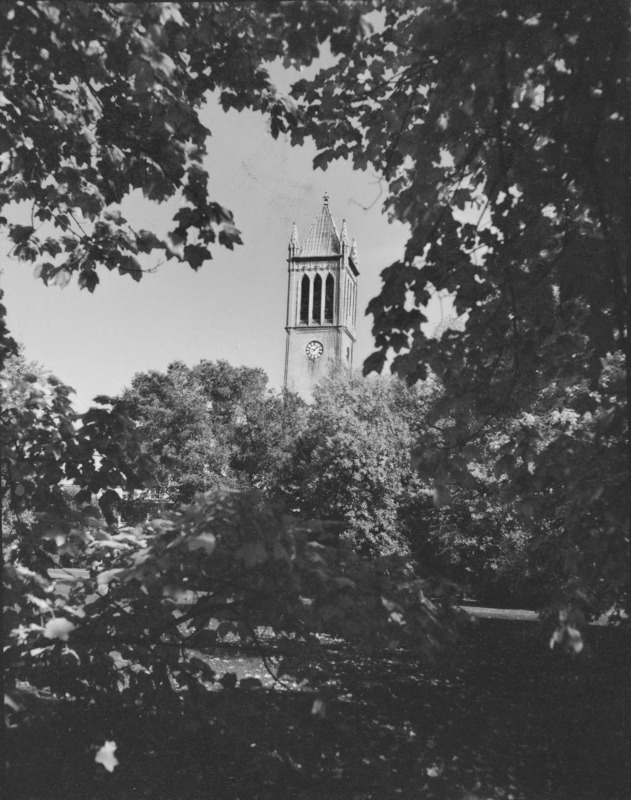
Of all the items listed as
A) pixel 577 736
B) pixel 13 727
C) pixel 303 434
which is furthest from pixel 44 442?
pixel 303 434

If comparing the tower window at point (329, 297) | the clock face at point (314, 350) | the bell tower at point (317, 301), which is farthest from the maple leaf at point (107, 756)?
the tower window at point (329, 297)

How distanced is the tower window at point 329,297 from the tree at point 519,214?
60.3 metres

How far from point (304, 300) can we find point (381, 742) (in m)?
61.2

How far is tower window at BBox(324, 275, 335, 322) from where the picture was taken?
65312 mm

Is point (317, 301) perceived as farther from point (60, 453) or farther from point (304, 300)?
point (60, 453)

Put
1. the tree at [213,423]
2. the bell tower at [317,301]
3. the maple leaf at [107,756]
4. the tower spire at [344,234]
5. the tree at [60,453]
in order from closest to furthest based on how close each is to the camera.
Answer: the maple leaf at [107,756] → the tree at [60,453] → the tree at [213,423] → the tower spire at [344,234] → the bell tower at [317,301]

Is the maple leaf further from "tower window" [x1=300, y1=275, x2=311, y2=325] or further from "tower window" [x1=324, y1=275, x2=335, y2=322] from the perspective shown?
Result: "tower window" [x1=300, y1=275, x2=311, y2=325]

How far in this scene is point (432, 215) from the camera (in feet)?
14.0

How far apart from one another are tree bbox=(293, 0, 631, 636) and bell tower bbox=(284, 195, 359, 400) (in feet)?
187

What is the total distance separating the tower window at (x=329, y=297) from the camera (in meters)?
65.3

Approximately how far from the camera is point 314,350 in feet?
210

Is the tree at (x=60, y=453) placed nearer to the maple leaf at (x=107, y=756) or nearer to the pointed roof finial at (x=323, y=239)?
the maple leaf at (x=107, y=756)

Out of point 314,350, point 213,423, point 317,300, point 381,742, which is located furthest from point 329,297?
point 381,742

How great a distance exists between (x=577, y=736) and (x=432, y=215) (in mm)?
6017
